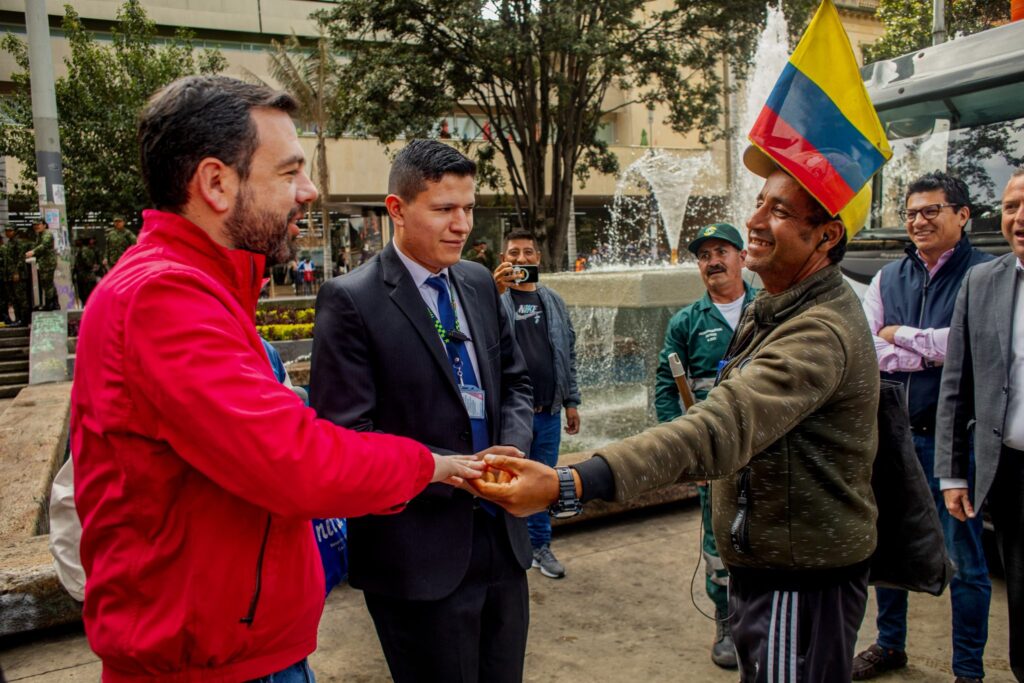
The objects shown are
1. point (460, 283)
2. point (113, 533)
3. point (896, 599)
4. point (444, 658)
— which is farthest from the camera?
point (896, 599)

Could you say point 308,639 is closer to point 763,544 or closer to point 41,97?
point 763,544

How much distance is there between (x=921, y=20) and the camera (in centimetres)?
1650

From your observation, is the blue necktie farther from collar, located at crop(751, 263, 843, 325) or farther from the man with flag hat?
collar, located at crop(751, 263, 843, 325)

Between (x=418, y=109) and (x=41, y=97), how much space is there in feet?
23.9

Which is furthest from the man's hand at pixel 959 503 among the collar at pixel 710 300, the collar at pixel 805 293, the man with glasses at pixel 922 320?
the collar at pixel 805 293

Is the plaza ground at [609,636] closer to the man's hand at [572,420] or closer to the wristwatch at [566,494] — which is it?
the man's hand at [572,420]

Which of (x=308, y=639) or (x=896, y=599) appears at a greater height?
(x=308, y=639)

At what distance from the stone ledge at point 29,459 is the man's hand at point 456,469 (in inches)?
134

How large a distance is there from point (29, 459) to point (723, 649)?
4974 millimetres

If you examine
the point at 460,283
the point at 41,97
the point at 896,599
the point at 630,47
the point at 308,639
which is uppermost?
the point at 630,47

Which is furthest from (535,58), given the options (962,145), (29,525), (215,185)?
(215,185)

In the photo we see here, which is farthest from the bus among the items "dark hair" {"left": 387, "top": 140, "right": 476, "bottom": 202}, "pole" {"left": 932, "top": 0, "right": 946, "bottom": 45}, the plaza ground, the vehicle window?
"dark hair" {"left": 387, "top": 140, "right": 476, "bottom": 202}

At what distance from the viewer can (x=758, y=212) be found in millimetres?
2170

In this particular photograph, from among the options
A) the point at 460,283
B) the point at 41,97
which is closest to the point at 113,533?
the point at 460,283
